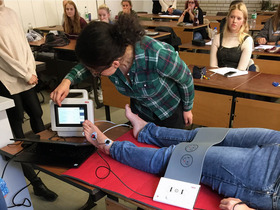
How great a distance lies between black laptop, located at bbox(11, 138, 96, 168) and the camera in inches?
46.4

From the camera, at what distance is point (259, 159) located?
3.15ft

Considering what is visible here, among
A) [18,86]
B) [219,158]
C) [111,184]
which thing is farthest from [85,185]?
[18,86]

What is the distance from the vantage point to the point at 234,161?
38.1 inches

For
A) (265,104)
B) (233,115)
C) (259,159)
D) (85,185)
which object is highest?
(259,159)

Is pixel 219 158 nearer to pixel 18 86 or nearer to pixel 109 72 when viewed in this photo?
pixel 109 72

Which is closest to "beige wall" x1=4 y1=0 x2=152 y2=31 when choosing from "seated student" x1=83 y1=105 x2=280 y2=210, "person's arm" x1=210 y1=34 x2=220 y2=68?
"person's arm" x1=210 y1=34 x2=220 y2=68

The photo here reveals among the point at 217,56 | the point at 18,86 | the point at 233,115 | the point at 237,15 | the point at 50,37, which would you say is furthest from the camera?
the point at 50,37

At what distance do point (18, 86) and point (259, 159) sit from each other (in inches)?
70.2

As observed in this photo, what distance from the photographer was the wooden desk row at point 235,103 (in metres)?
2.07

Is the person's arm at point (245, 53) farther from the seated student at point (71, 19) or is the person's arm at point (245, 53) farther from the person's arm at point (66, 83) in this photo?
the seated student at point (71, 19)

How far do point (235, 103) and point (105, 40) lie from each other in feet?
5.06

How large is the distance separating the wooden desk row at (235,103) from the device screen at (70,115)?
1.22 meters

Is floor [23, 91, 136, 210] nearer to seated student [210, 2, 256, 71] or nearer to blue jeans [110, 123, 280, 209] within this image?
blue jeans [110, 123, 280, 209]

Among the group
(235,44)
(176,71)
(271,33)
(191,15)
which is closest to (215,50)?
(235,44)
